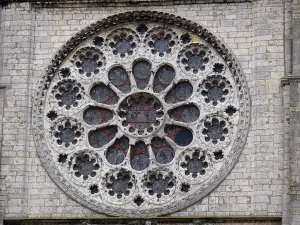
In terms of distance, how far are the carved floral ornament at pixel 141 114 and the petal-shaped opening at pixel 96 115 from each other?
0.02 meters

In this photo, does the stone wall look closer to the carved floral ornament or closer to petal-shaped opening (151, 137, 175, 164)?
the carved floral ornament

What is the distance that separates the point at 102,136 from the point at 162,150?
141 cm

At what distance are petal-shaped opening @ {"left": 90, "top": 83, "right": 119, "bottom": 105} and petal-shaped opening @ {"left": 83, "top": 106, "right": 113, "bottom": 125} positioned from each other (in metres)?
0.21

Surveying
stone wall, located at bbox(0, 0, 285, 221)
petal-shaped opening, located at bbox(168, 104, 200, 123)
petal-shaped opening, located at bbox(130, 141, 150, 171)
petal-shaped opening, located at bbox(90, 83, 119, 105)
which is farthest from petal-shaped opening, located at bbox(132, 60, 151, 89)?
petal-shaped opening, located at bbox(130, 141, 150, 171)

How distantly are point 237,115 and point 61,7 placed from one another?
4839 millimetres

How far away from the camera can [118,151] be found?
2627 cm

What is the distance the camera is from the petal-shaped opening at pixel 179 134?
26.1 meters

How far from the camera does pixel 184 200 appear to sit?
25406mm

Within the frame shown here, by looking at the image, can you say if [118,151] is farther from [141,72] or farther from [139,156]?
[141,72]

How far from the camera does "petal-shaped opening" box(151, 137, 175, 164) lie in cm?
2605

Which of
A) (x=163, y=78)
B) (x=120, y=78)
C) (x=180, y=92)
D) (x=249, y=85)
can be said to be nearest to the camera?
(x=249, y=85)

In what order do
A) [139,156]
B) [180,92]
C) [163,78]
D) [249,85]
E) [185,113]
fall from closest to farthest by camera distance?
[249,85] < [139,156] < [185,113] < [180,92] < [163,78]

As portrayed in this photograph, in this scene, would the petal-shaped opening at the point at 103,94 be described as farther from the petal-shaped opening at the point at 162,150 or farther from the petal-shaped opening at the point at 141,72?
the petal-shaped opening at the point at 162,150

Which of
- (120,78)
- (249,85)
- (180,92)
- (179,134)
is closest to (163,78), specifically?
(180,92)
